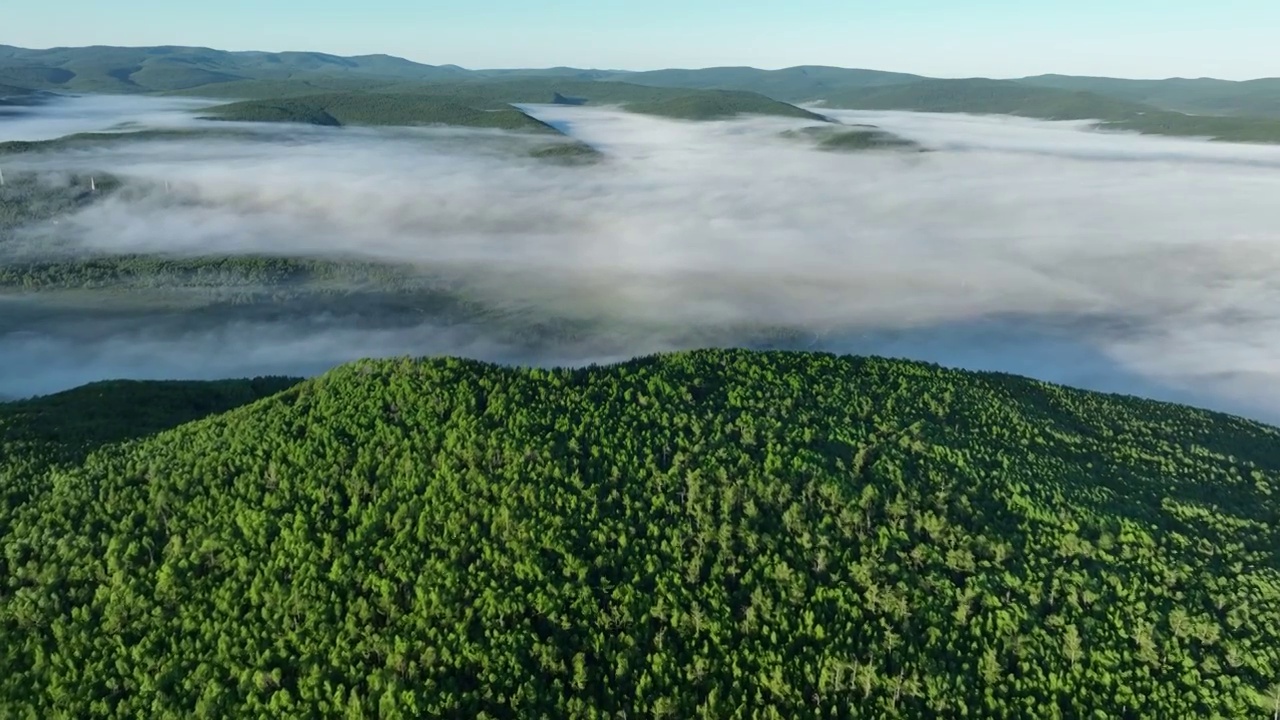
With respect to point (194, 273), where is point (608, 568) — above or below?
above

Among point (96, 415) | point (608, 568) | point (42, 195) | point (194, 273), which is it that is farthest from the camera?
point (42, 195)

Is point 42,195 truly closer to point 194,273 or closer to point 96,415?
point 194,273

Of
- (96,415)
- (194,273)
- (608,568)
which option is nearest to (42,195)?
(194,273)

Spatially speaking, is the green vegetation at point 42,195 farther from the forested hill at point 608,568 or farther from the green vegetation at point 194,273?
the forested hill at point 608,568

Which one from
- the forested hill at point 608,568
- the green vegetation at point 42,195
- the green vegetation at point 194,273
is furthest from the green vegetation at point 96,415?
the green vegetation at point 42,195

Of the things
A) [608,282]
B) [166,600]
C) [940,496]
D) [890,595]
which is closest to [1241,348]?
[608,282]


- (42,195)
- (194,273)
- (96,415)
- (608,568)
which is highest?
(42,195)

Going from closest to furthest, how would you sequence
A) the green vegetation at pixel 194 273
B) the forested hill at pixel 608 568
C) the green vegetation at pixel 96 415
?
the forested hill at pixel 608 568 → the green vegetation at pixel 96 415 → the green vegetation at pixel 194 273

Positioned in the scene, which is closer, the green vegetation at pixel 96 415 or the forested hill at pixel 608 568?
the forested hill at pixel 608 568

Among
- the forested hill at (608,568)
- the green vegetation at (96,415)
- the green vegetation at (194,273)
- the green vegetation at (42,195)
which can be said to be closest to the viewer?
the forested hill at (608,568)

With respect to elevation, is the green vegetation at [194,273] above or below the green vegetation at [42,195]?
below
